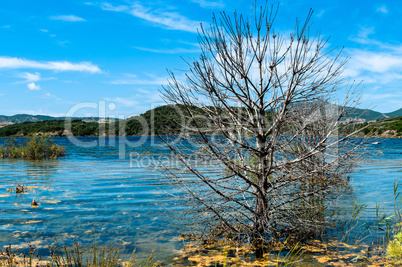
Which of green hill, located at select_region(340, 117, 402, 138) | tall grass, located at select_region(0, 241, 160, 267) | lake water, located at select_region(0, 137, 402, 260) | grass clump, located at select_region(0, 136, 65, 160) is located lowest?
lake water, located at select_region(0, 137, 402, 260)

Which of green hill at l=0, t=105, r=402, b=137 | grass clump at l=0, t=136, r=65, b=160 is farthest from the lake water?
grass clump at l=0, t=136, r=65, b=160

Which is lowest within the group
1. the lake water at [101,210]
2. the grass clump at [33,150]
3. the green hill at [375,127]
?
the lake water at [101,210]

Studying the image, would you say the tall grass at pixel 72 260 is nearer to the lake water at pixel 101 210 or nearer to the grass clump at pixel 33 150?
the lake water at pixel 101 210

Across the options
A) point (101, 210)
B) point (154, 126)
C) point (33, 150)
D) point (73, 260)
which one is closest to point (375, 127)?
point (154, 126)

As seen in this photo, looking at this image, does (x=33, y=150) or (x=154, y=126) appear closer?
(x=154, y=126)

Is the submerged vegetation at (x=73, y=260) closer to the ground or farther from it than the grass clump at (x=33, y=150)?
closer to the ground

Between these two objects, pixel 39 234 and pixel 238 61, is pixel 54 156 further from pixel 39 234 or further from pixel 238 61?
pixel 238 61

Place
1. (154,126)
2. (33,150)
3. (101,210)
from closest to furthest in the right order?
1. (154,126)
2. (101,210)
3. (33,150)

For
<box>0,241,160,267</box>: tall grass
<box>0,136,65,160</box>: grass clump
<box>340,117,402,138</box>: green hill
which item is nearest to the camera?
<box>0,241,160,267</box>: tall grass

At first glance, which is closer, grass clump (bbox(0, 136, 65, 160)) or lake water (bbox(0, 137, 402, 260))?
lake water (bbox(0, 137, 402, 260))

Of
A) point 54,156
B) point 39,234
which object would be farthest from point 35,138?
point 39,234

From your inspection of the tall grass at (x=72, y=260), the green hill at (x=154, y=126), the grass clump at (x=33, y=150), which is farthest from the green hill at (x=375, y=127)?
the grass clump at (x=33, y=150)

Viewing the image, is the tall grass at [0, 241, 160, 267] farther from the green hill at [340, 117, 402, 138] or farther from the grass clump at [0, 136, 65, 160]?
the grass clump at [0, 136, 65, 160]

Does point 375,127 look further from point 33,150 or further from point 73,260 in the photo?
point 33,150
